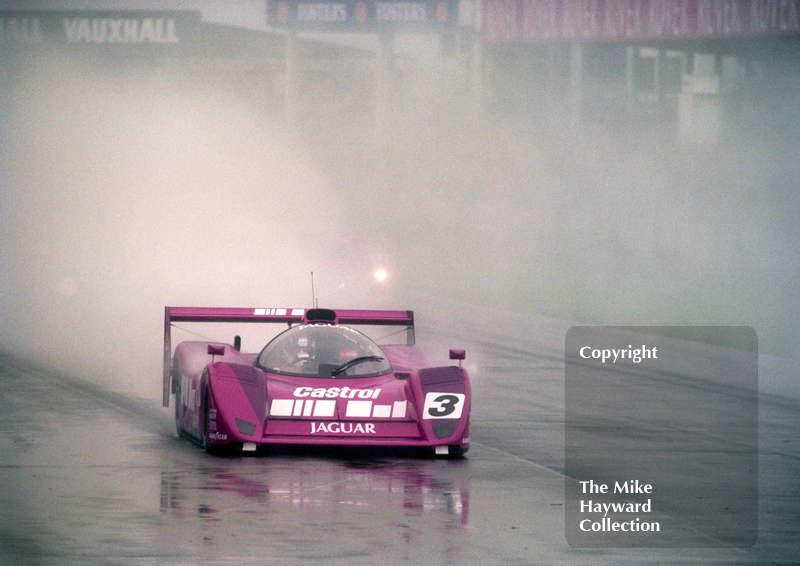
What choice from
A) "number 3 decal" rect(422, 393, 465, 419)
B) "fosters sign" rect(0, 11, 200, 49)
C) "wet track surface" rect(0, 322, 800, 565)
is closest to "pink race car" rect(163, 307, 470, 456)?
"number 3 decal" rect(422, 393, 465, 419)

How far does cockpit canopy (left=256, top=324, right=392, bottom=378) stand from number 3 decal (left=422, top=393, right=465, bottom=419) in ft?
2.67

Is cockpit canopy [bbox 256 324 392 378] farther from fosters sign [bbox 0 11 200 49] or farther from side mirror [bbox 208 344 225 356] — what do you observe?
fosters sign [bbox 0 11 200 49]

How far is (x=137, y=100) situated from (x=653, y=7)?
2171 centimetres

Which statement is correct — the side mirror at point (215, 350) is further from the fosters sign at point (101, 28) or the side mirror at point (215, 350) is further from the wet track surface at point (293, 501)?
the fosters sign at point (101, 28)

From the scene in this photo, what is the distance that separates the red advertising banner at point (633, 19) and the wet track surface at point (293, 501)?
24.0m

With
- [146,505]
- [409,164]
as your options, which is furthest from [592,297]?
[146,505]

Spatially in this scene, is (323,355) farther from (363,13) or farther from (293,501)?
(363,13)

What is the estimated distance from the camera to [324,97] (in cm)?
6197

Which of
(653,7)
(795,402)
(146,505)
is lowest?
(795,402)

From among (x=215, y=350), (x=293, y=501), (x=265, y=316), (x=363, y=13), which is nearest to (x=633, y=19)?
(x=363, y=13)

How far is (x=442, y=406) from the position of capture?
10867 mm

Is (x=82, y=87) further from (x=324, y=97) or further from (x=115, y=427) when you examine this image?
(x=115, y=427)

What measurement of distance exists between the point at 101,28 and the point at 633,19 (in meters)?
25.0

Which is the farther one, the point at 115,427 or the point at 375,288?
the point at 375,288
